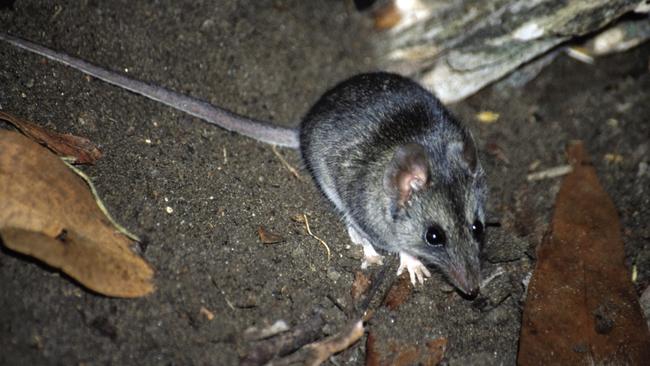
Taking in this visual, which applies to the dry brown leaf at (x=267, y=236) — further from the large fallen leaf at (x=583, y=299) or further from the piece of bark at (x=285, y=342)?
the large fallen leaf at (x=583, y=299)

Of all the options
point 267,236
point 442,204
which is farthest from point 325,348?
point 442,204

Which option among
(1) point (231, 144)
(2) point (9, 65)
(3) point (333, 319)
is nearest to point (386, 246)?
(3) point (333, 319)

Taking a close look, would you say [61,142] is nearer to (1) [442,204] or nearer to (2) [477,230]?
(1) [442,204]

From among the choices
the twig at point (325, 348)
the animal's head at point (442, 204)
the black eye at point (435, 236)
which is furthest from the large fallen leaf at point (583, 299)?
the twig at point (325, 348)

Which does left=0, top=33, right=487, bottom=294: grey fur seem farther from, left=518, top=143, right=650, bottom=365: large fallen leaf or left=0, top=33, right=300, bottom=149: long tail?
left=518, top=143, right=650, bottom=365: large fallen leaf

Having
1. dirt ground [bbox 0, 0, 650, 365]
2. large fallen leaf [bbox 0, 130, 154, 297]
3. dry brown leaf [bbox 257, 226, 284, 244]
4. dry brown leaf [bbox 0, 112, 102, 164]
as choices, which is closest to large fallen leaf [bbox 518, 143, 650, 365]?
dirt ground [bbox 0, 0, 650, 365]

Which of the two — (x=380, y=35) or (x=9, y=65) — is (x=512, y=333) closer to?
(x=380, y=35)
